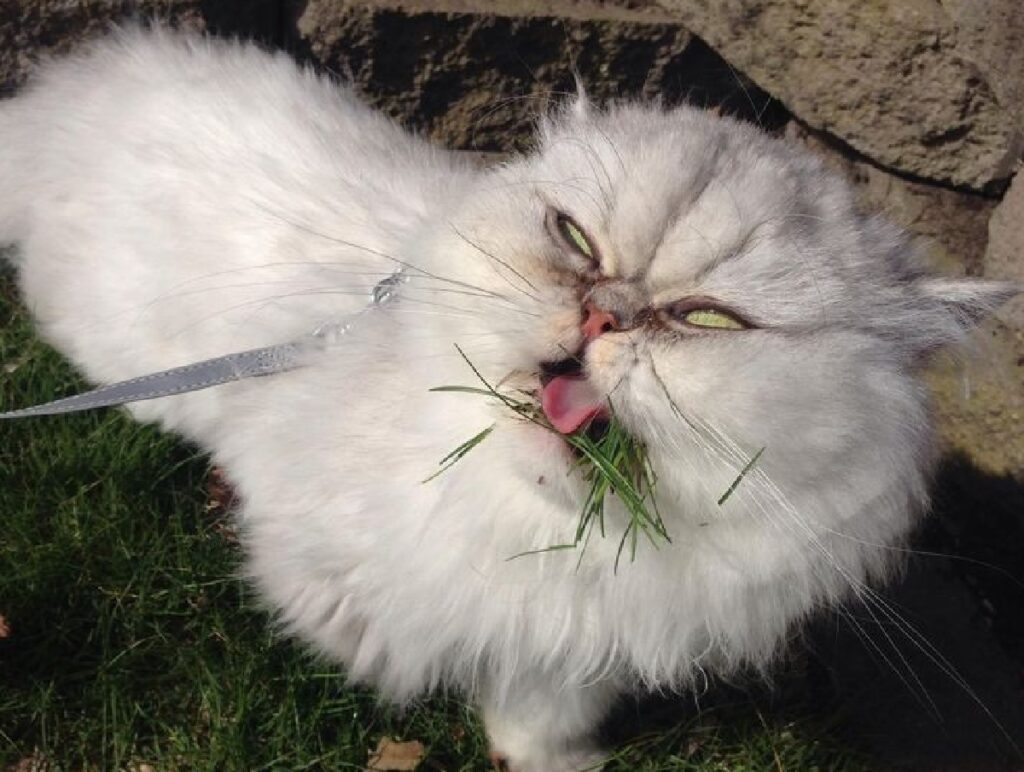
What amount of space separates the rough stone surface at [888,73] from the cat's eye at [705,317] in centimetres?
138

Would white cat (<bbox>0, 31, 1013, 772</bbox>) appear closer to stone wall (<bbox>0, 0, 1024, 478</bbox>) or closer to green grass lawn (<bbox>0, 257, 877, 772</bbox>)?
green grass lawn (<bbox>0, 257, 877, 772</bbox>)

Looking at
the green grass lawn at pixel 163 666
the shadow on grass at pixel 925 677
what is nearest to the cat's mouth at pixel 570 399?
the green grass lawn at pixel 163 666

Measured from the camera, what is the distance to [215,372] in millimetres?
1850

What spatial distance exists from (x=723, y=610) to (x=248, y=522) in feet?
3.19

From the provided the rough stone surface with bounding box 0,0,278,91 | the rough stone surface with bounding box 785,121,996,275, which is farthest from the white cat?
the rough stone surface with bounding box 785,121,996,275

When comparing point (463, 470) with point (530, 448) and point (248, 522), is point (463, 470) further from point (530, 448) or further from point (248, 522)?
point (248, 522)

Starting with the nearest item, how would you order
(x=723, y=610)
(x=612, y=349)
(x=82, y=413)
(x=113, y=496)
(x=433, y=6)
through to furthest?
(x=612, y=349) → (x=723, y=610) → (x=113, y=496) → (x=82, y=413) → (x=433, y=6)

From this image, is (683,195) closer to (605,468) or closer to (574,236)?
(574,236)

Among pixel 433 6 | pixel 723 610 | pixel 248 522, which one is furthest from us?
pixel 433 6

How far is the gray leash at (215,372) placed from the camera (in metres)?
1.83

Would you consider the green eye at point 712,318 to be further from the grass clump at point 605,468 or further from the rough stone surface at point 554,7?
the rough stone surface at point 554,7

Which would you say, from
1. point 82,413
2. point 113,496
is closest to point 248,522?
point 113,496

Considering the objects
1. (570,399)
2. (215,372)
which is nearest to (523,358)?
(570,399)

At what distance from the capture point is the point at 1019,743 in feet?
7.93
